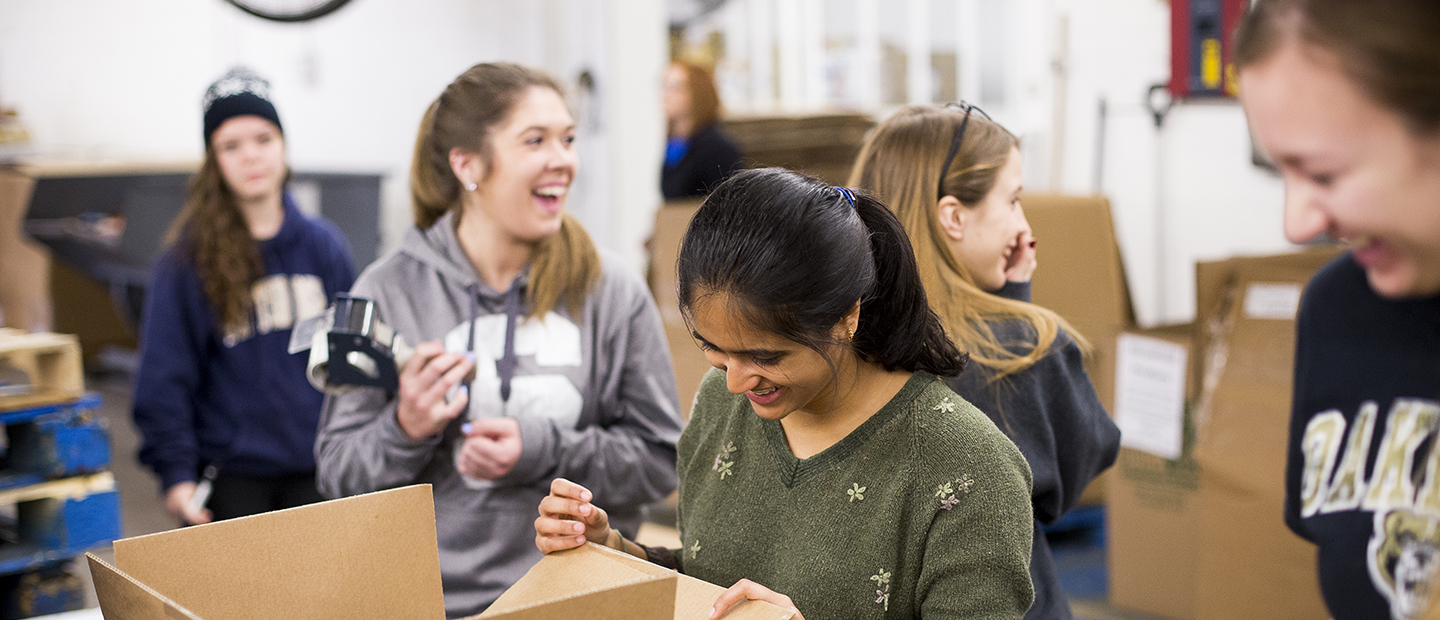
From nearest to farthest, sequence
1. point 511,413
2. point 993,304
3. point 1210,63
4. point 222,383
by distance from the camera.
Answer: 1. point 993,304
2. point 511,413
3. point 222,383
4. point 1210,63

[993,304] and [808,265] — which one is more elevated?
[808,265]

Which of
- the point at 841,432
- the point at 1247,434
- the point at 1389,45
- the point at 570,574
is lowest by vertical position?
the point at 1247,434

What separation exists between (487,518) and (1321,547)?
1.12 m

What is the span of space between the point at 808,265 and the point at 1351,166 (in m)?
0.48

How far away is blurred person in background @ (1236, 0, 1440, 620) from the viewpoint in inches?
23.2

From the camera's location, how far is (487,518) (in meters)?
1.61

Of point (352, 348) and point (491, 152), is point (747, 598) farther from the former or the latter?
point (491, 152)

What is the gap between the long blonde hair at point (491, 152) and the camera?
165 cm

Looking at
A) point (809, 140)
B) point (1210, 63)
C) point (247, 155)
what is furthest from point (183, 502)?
point (809, 140)

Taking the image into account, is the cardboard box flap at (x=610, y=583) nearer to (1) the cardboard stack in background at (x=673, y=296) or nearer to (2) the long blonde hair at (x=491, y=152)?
(2) the long blonde hair at (x=491, y=152)

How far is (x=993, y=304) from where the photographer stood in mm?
1347

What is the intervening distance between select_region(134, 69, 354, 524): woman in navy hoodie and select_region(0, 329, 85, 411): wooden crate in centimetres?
12

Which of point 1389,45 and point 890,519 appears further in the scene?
point 890,519

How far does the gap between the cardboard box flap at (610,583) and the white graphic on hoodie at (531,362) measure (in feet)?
1.68
